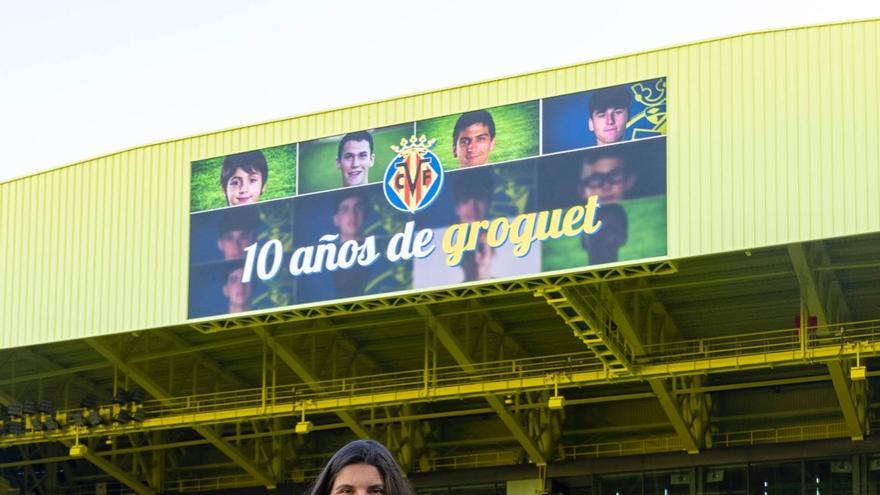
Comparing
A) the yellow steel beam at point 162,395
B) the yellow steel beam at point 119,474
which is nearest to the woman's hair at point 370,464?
the yellow steel beam at point 162,395

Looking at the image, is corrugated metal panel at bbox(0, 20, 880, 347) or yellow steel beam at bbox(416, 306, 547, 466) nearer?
corrugated metal panel at bbox(0, 20, 880, 347)

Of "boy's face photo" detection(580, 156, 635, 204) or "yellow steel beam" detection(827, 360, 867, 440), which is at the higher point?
"boy's face photo" detection(580, 156, 635, 204)

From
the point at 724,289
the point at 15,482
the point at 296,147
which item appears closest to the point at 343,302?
the point at 296,147

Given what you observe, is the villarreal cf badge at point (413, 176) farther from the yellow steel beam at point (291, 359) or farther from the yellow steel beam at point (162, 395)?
the yellow steel beam at point (162, 395)

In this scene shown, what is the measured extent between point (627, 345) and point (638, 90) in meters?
7.25

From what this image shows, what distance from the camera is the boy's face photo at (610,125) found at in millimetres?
37719

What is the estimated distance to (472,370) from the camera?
149 ft

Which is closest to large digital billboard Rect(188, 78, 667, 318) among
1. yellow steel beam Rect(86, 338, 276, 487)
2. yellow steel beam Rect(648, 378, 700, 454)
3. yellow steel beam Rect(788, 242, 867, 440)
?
yellow steel beam Rect(788, 242, 867, 440)

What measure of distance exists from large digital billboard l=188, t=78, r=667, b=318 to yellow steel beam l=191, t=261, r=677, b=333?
0.93 ft

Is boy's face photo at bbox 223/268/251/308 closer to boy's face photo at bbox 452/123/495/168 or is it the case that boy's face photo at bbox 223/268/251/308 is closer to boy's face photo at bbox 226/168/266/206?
boy's face photo at bbox 226/168/266/206

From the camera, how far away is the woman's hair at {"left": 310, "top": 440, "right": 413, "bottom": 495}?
3135mm

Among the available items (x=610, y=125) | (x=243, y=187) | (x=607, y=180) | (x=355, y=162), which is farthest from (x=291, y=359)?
(x=610, y=125)

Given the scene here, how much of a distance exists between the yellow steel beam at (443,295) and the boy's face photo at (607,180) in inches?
65.5

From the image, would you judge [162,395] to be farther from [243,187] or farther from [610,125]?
[610,125]
